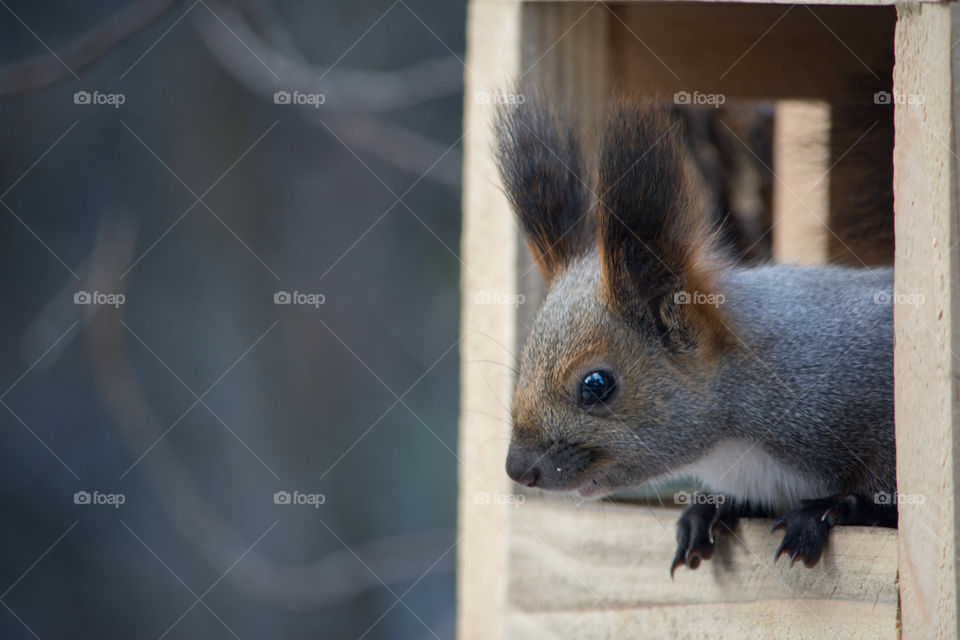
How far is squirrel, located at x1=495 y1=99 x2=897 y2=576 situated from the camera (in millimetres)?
1379

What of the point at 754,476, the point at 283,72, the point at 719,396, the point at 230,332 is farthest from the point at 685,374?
the point at 230,332

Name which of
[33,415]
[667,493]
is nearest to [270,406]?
[33,415]

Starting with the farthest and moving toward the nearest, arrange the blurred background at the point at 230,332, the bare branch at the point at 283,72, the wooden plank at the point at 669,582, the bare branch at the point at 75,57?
the blurred background at the point at 230,332, the bare branch at the point at 283,72, the bare branch at the point at 75,57, the wooden plank at the point at 669,582

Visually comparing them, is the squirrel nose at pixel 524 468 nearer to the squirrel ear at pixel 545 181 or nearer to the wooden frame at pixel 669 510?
the wooden frame at pixel 669 510

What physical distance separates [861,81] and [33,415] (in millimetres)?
3027

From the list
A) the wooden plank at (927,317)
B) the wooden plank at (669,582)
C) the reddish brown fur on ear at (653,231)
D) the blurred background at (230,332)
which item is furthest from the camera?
the blurred background at (230,332)

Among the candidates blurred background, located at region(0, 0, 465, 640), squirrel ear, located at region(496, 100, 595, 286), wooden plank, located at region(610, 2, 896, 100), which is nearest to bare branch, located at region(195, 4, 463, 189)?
blurred background, located at region(0, 0, 465, 640)

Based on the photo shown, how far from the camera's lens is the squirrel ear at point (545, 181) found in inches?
58.9

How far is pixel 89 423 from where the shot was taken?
382 centimetres

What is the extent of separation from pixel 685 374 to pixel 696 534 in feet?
0.72

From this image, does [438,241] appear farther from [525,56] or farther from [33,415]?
[525,56]

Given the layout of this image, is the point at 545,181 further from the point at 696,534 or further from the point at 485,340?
the point at 696,534

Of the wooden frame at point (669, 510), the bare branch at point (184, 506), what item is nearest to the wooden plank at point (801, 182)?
the wooden frame at point (669, 510)

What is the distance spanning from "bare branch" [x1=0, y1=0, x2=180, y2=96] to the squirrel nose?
117 centimetres
